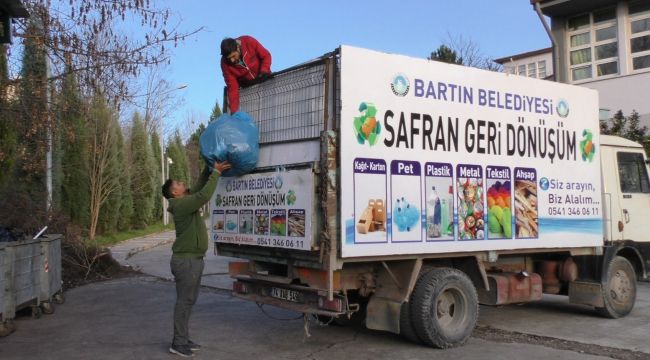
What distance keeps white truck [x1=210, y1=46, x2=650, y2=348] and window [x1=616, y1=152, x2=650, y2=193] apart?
78cm

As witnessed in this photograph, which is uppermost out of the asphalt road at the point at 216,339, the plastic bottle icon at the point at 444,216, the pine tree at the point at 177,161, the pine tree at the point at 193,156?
the pine tree at the point at 193,156

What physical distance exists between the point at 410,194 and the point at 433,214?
387mm

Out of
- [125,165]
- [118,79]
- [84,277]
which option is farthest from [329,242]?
[125,165]

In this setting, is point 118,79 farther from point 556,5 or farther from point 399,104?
point 556,5

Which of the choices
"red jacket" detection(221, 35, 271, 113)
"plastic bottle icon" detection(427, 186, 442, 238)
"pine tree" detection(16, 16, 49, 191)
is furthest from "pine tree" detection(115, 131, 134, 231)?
"plastic bottle icon" detection(427, 186, 442, 238)

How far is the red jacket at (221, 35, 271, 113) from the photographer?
7.03m

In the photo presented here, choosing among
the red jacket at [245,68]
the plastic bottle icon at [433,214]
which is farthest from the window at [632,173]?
the red jacket at [245,68]

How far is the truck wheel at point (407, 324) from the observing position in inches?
256

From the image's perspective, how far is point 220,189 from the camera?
7242mm

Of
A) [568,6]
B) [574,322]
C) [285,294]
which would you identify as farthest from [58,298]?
[568,6]

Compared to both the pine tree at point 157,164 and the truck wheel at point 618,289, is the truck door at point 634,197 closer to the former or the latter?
the truck wheel at point 618,289

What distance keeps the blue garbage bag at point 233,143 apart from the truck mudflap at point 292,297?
1346 millimetres

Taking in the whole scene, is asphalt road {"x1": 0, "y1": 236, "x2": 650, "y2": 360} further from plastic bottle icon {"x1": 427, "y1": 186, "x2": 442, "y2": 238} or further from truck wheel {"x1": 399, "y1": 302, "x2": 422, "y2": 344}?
plastic bottle icon {"x1": 427, "y1": 186, "x2": 442, "y2": 238}

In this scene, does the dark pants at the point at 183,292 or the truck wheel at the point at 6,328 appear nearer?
the dark pants at the point at 183,292
